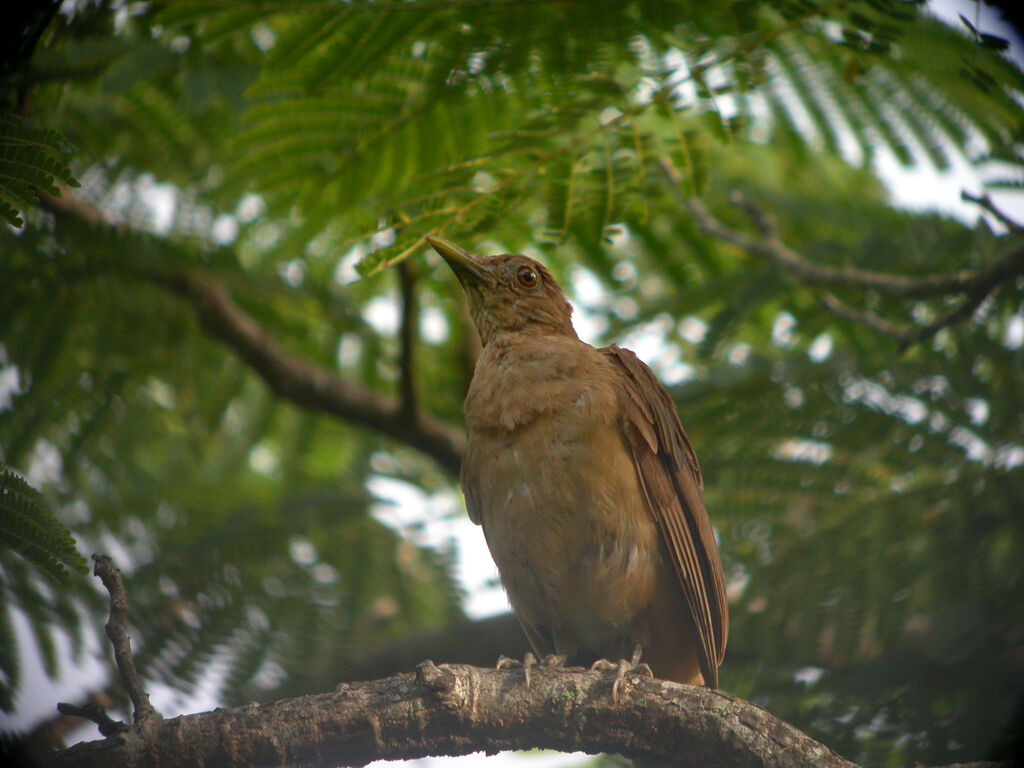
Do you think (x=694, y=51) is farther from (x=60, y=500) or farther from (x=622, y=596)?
(x=60, y=500)

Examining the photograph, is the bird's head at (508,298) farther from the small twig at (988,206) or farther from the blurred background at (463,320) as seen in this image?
the small twig at (988,206)

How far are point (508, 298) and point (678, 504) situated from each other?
1837mm

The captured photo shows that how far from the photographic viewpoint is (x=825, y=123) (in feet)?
23.4

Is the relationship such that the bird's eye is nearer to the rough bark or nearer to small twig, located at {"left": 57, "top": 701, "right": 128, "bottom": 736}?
the rough bark

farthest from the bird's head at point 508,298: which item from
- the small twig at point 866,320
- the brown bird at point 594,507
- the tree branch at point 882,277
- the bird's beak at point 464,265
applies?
the small twig at point 866,320

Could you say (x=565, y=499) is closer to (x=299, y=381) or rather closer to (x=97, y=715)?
(x=97, y=715)

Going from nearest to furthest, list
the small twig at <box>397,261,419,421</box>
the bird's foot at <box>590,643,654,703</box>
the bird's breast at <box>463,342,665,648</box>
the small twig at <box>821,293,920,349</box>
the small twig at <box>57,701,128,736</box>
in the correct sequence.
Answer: the small twig at <box>57,701,128,736</box>, the bird's foot at <box>590,643,654,703</box>, the bird's breast at <box>463,342,665,648</box>, the small twig at <box>821,293,920,349</box>, the small twig at <box>397,261,419,421</box>

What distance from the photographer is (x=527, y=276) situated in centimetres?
657

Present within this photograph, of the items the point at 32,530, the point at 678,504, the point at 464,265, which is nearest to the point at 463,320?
the point at 464,265

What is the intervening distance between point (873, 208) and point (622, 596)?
401 centimetres

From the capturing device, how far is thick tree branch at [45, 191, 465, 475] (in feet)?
23.4

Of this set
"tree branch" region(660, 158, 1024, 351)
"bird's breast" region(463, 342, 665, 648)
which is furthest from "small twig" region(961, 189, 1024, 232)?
"bird's breast" region(463, 342, 665, 648)

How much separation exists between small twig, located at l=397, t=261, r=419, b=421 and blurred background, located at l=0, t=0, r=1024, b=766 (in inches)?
1.3

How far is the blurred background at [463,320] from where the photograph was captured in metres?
5.33
